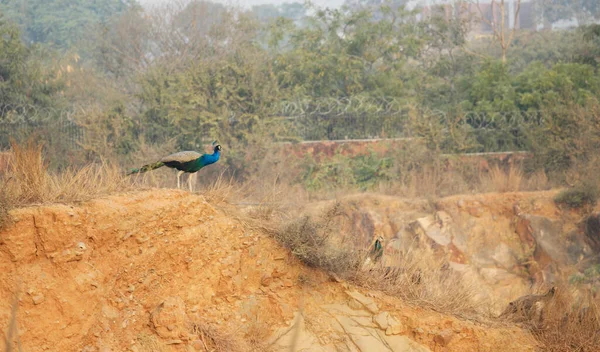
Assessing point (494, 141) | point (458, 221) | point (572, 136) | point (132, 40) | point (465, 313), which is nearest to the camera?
point (465, 313)

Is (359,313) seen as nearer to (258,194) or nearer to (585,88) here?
(258,194)

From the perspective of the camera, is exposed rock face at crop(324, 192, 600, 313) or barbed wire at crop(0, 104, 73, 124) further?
barbed wire at crop(0, 104, 73, 124)

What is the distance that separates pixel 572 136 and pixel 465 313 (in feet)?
47.0

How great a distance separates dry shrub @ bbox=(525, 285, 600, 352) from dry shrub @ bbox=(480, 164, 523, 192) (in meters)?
11.1

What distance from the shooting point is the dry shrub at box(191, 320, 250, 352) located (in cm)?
766

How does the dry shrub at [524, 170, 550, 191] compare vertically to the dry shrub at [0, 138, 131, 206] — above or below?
below

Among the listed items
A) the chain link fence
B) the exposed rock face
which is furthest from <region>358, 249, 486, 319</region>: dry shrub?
the chain link fence

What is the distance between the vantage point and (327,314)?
8633mm

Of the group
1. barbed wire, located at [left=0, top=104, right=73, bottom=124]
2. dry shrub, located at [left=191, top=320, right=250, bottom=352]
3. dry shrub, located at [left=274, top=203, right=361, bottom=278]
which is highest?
dry shrub, located at [left=274, top=203, right=361, bottom=278]

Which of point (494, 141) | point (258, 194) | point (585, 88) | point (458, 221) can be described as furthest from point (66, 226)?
point (585, 88)

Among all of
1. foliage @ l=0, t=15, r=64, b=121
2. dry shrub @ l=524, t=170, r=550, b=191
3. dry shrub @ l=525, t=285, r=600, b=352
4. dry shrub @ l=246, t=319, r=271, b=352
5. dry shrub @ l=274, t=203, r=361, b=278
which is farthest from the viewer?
foliage @ l=0, t=15, r=64, b=121

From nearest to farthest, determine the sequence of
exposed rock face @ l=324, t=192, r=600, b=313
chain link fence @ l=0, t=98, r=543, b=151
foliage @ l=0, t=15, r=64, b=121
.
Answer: exposed rock face @ l=324, t=192, r=600, b=313, chain link fence @ l=0, t=98, r=543, b=151, foliage @ l=0, t=15, r=64, b=121

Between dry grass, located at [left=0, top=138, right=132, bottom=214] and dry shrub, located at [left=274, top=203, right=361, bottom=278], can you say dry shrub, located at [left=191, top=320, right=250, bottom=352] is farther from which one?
dry grass, located at [left=0, top=138, right=132, bottom=214]

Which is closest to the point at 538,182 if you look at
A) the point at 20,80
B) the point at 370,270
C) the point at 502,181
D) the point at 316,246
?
the point at 502,181
